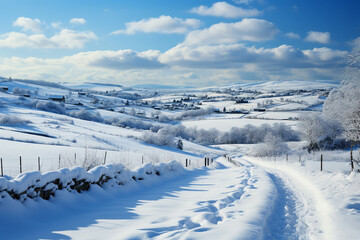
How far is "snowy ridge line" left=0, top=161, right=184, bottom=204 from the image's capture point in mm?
6961

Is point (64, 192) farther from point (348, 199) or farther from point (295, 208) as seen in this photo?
point (348, 199)

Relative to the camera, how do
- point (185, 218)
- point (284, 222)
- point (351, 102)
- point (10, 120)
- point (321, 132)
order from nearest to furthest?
point (185, 218) < point (284, 222) < point (351, 102) < point (10, 120) < point (321, 132)

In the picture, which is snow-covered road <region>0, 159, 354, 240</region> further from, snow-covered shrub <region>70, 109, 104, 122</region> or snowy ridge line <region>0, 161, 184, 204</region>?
snow-covered shrub <region>70, 109, 104, 122</region>

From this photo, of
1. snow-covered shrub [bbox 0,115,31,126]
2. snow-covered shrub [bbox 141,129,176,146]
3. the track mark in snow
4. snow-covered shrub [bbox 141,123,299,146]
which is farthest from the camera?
snow-covered shrub [bbox 141,123,299,146]

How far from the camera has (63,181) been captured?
8.56m

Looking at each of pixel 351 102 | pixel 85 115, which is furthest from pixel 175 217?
pixel 85 115

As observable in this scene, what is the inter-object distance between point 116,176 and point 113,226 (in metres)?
4.82

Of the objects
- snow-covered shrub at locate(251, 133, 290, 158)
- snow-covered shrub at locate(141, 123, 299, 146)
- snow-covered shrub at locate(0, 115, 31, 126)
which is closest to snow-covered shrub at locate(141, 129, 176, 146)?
snow-covered shrub at locate(251, 133, 290, 158)

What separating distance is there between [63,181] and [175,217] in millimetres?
3867

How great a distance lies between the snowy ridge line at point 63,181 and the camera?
22.8ft

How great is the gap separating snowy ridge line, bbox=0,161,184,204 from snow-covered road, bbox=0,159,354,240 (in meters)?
0.37

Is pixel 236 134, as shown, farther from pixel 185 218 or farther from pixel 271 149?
pixel 185 218

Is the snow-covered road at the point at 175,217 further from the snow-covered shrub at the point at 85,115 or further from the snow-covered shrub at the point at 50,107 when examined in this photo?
the snow-covered shrub at the point at 50,107

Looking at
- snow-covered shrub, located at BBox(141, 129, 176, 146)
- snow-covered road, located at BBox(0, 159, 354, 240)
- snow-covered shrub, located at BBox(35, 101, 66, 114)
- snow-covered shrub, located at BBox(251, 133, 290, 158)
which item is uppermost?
snow-covered shrub, located at BBox(35, 101, 66, 114)
